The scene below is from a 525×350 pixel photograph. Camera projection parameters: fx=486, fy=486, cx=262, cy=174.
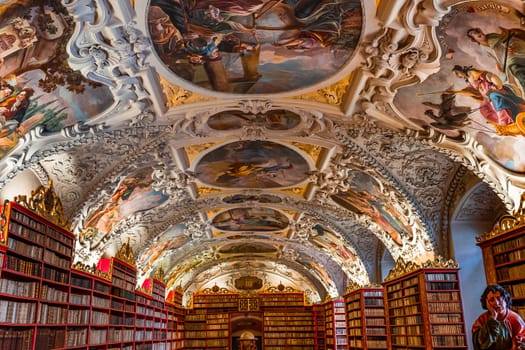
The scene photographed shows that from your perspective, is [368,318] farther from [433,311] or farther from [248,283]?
[248,283]

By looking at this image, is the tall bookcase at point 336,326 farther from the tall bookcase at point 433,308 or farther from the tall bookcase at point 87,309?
the tall bookcase at point 87,309

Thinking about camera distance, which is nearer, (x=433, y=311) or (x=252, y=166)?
(x=433, y=311)

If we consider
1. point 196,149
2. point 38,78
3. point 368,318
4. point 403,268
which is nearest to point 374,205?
point 403,268

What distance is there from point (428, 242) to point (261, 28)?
7.51 meters

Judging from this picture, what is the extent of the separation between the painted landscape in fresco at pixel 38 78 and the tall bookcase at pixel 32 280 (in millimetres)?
1607

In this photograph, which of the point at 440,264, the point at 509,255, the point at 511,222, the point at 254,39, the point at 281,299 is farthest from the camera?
the point at 281,299

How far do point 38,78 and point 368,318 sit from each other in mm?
14292

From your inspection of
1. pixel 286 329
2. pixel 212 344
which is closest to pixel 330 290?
pixel 286 329

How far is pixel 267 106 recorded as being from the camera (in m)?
9.97

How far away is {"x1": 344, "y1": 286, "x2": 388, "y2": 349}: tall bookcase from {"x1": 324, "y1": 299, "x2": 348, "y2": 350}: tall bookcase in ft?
13.6

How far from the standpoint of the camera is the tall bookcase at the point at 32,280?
855 centimetres

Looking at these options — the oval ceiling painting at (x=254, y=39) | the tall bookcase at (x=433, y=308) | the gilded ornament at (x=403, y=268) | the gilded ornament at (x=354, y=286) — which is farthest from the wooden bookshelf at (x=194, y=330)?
the oval ceiling painting at (x=254, y=39)

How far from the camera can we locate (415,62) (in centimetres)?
788

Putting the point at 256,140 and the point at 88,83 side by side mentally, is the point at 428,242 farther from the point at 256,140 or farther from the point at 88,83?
the point at 88,83
